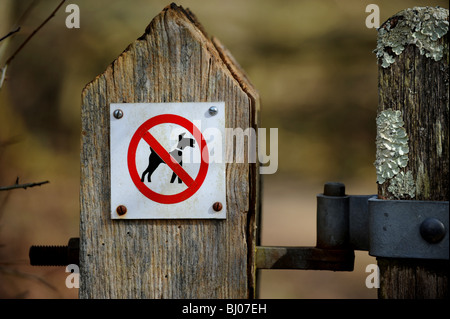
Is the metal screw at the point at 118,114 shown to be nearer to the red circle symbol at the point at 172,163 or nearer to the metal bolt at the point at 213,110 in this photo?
the red circle symbol at the point at 172,163

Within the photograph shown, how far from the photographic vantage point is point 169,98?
1356mm

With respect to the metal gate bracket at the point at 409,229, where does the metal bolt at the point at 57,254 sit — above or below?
below

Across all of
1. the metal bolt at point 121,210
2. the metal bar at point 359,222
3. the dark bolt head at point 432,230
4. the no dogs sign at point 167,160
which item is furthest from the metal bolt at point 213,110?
the dark bolt head at point 432,230

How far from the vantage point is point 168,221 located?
1364mm

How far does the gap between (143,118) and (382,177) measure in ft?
1.94

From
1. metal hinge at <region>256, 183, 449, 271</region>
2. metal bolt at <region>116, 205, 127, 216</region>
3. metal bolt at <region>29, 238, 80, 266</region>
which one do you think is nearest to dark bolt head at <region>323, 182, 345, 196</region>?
metal hinge at <region>256, 183, 449, 271</region>

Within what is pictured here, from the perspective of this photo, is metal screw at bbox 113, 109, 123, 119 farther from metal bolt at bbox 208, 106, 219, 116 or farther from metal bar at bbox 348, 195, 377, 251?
metal bar at bbox 348, 195, 377, 251

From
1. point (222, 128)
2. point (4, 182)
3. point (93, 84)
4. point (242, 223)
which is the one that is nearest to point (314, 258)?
point (242, 223)

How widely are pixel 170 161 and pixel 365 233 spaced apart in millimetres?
519

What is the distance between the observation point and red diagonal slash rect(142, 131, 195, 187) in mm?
1345

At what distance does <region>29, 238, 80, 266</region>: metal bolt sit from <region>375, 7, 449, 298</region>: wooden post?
2.56 ft

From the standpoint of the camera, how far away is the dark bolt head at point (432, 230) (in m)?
1.25

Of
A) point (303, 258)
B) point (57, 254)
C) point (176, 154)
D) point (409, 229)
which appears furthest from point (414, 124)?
point (57, 254)
